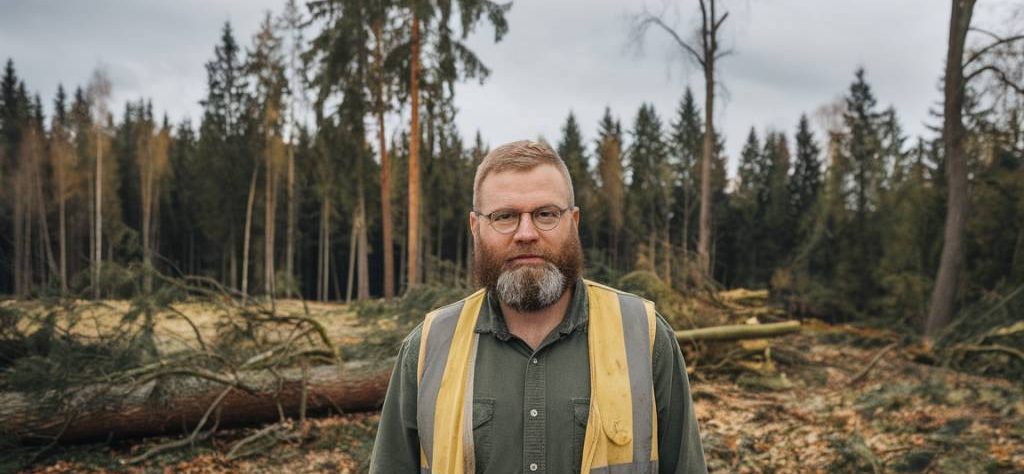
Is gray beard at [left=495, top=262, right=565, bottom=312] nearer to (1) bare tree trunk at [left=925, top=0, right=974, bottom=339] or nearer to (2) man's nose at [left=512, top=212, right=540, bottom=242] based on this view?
(2) man's nose at [left=512, top=212, right=540, bottom=242]

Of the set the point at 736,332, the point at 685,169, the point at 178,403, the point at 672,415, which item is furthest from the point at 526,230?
the point at 685,169

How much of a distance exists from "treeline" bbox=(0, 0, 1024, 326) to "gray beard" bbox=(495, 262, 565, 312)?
312 inches

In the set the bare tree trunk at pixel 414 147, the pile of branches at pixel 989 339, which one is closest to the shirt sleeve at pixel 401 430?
the pile of branches at pixel 989 339

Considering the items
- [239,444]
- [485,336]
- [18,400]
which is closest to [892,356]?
[239,444]

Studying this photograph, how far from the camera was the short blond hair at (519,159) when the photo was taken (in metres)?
1.84

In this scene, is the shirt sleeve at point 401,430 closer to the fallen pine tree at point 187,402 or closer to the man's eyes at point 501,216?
the man's eyes at point 501,216

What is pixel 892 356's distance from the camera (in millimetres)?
9914

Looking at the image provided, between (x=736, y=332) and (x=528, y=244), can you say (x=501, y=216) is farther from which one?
(x=736, y=332)

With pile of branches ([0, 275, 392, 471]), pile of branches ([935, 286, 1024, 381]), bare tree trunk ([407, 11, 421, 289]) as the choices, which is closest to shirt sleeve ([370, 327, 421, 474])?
pile of branches ([0, 275, 392, 471])

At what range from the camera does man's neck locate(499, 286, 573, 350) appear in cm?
188

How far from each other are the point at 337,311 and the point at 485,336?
46.8 feet

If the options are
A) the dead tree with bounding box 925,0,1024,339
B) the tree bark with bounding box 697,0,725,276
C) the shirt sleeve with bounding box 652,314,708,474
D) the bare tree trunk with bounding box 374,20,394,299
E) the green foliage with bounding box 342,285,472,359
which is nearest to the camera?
the shirt sleeve with bounding box 652,314,708,474

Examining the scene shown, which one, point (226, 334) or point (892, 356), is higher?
point (226, 334)

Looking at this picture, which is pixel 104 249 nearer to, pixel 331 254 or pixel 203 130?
pixel 203 130
